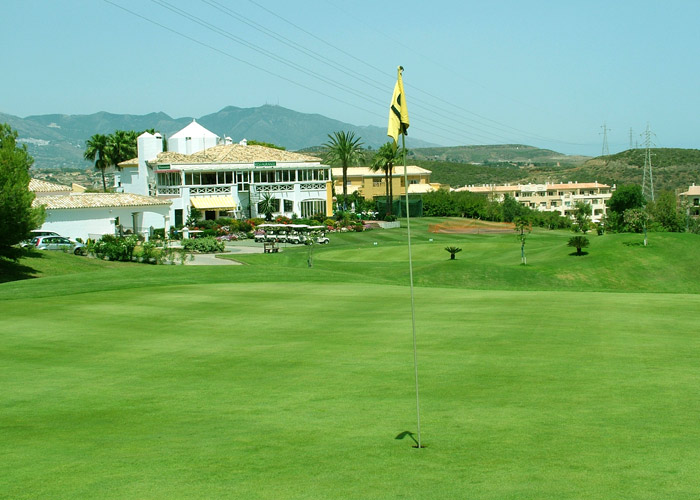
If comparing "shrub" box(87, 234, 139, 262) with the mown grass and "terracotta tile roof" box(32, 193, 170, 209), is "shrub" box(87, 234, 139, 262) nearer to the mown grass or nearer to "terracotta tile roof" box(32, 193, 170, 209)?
"terracotta tile roof" box(32, 193, 170, 209)

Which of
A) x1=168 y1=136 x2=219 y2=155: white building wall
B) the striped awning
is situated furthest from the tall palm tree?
the striped awning

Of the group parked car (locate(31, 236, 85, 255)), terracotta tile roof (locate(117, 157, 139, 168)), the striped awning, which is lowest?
parked car (locate(31, 236, 85, 255))

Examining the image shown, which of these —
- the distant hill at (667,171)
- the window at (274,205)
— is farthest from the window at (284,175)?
the distant hill at (667,171)

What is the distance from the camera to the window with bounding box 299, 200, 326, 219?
96.2 m

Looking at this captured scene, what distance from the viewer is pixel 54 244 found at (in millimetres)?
56656

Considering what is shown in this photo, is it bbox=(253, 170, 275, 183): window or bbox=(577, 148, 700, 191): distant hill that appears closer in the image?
bbox=(253, 170, 275, 183): window

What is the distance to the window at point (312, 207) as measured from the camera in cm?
9619

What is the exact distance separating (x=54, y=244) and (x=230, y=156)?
42.3 meters

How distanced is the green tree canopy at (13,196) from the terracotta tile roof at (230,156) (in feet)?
160

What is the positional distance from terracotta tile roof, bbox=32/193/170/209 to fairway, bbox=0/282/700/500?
154 feet

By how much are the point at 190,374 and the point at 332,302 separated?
1098cm

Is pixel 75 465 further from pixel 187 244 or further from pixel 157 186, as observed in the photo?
pixel 157 186

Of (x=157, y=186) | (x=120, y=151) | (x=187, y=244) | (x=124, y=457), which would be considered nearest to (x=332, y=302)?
(x=124, y=457)

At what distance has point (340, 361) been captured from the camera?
14.7 meters
